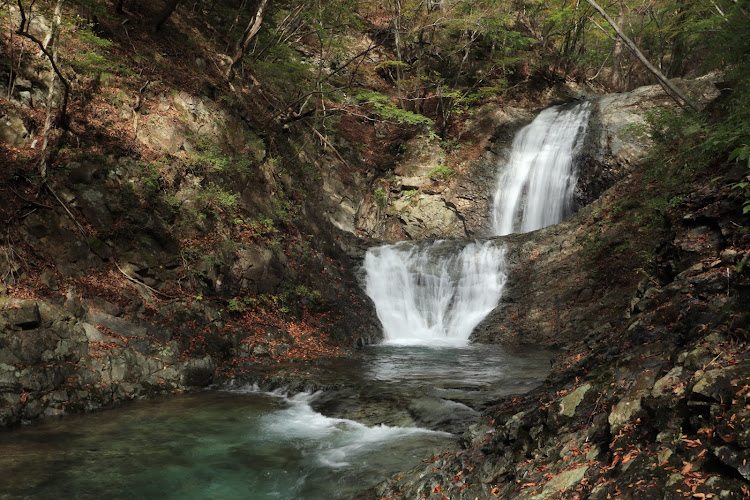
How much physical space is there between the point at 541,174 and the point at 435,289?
7.56m

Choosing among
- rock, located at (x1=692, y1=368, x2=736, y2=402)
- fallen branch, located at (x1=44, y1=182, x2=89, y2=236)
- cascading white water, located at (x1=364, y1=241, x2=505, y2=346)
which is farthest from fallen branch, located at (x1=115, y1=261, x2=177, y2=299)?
rock, located at (x1=692, y1=368, x2=736, y2=402)

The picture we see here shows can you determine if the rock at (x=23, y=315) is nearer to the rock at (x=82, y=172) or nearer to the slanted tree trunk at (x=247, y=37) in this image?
the rock at (x=82, y=172)

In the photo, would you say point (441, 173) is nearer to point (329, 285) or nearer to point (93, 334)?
point (329, 285)

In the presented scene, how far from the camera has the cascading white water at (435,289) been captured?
1359 cm

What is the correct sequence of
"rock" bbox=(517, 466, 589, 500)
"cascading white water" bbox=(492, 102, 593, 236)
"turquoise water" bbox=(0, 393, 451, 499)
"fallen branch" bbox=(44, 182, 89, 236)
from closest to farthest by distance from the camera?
"rock" bbox=(517, 466, 589, 500) < "turquoise water" bbox=(0, 393, 451, 499) < "fallen branch" bbox=(44, 182, 89, 236) < "cascading white water" bbox=(492, 102, 593, 236)

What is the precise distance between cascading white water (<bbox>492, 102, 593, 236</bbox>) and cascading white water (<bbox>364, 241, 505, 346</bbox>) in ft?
14.4

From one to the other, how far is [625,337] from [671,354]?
36.8 inches

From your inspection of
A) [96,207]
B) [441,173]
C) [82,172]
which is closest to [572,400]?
[96,207]

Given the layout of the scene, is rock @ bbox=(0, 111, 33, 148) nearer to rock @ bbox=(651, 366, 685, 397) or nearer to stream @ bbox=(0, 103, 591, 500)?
stream @ bbox=(0, 103, 591, 500)

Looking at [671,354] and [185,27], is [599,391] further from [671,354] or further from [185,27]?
[185,27]

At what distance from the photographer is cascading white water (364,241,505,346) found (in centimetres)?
1359

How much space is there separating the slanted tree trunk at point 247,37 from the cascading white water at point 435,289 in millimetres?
7023

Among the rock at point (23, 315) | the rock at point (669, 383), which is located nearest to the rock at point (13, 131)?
the rock at point (23, 315)

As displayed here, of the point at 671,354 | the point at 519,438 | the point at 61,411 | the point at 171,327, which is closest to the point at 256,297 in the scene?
the point at 171,327
